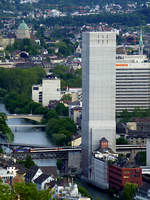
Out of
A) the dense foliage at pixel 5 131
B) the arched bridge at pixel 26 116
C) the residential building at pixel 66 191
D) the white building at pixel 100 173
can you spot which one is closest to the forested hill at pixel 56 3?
the arched bridge at pixel 26 116

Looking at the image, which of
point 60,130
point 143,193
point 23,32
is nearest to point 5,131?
point 60,130

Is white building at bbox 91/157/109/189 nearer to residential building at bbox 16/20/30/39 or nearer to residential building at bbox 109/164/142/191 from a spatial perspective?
residential building at bbox 109/164/142/191

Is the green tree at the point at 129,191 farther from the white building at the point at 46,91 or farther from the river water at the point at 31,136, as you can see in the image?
the white building at the point at 46,91

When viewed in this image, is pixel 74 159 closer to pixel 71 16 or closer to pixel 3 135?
pixel 3 135

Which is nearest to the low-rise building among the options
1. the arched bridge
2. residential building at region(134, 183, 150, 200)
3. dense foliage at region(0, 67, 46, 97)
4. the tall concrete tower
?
residential building at region(134, 183, 150, 200)

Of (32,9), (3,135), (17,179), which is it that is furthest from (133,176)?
(32,9)
